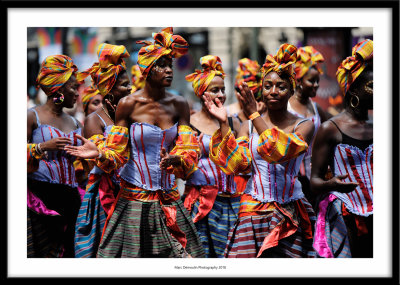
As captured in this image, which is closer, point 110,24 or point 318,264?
point 318,264

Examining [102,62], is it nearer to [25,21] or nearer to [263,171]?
[25,21]

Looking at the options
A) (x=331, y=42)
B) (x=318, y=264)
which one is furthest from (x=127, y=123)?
(x=331, y=42)

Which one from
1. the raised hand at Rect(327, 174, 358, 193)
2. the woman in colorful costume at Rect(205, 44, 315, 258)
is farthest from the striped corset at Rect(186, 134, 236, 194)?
the raised hand at Rect(327, 174, 358, 193)

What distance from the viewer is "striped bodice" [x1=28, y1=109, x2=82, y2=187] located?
6055 millimetres

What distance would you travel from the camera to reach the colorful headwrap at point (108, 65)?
6.04 meters

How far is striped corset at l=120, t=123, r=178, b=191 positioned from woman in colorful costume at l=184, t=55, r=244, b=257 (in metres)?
1.11

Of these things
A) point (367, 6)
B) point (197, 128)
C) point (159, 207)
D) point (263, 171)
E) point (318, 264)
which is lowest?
point (318, 264)

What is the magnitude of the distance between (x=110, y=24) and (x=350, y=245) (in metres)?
2.99

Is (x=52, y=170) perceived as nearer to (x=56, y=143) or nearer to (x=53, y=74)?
(x=56, y=143)

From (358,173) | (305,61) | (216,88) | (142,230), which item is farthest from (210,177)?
(305,61)

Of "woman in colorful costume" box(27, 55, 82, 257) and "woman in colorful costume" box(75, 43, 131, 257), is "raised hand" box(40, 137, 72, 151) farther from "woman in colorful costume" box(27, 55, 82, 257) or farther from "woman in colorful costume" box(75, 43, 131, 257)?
"woman in colorful costume" box(75, 43, 131, 257)

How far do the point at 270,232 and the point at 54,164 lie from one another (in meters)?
2.61

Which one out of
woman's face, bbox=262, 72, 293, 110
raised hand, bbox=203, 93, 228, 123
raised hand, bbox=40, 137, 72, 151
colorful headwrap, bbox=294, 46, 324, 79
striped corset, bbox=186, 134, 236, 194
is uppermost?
colorful headwrap, bbox=294, 46, 324, 79

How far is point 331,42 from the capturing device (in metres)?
10.0
